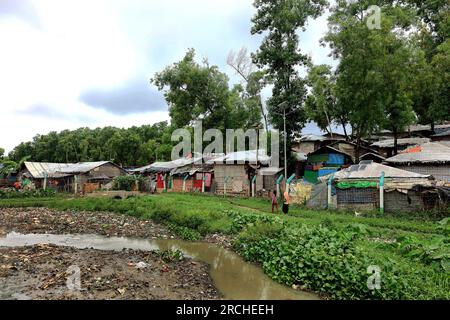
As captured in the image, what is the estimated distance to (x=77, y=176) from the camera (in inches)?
1554

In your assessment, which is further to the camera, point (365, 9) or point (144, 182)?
point (144, 182)

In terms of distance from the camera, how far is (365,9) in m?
25.5

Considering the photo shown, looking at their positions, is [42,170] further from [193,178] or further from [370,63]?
[370,63]

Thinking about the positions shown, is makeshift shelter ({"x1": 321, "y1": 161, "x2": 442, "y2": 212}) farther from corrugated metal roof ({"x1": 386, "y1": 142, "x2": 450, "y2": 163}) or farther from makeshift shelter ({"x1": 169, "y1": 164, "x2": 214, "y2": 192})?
makeshift shelter ({"x1": 169, "y1": 164, "x2": 214, "y2": 192})

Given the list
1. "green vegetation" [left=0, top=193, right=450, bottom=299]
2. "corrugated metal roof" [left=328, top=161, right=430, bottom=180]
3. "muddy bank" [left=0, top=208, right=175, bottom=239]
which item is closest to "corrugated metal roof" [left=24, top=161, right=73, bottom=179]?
"muddy bank" [left=0, top=208, right=175, bottom=239]

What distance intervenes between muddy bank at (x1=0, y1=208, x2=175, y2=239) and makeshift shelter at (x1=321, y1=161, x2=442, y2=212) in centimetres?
981

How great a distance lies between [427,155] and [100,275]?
71.0 ft

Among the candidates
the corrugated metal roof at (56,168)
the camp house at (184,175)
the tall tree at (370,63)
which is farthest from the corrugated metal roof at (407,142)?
the corrugated metal roof at (56,168)

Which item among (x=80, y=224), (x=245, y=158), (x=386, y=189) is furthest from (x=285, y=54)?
(x=80, y=224)

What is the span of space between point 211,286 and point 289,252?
2616mm

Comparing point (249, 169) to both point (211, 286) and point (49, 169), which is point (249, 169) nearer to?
point (211, 286)

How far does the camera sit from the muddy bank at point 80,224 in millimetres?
16453

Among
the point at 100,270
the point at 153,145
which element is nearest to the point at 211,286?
the point at 100,270
